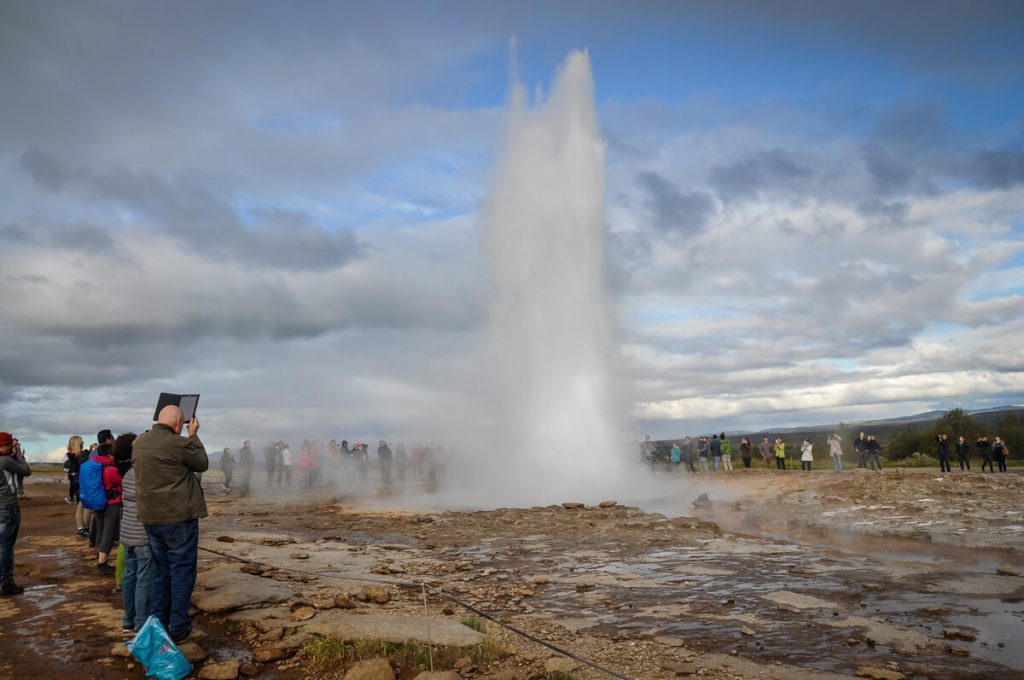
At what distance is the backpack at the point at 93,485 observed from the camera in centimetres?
819

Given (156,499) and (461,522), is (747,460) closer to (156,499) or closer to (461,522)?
(461,522)

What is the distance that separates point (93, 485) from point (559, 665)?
623cm

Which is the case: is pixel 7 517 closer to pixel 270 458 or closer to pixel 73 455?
pixel 73 455

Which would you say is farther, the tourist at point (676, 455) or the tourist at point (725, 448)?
the tourist at point (676, 455)

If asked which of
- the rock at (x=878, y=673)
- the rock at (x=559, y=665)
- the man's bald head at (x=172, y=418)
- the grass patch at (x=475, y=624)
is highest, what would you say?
the man's bald head at (x=172, y=418)

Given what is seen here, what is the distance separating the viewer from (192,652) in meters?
5.68

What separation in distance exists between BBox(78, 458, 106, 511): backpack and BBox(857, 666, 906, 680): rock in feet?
27.6

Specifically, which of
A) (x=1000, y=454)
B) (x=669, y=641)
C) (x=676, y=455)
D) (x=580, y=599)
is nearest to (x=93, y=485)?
(x=580, y=599)

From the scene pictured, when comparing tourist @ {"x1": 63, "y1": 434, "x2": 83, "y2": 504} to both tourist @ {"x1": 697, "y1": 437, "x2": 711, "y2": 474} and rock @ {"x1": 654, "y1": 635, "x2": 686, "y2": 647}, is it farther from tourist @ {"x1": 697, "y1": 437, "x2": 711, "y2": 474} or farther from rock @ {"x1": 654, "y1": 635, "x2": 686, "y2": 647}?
tourist @ {"x1": 697, "y1": 437, "x2": 711, "y2": 474}

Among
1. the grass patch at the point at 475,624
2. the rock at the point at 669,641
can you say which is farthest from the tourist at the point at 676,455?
the grass patch at the point at 475,624

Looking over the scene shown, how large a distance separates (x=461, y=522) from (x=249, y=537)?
4.76 metres

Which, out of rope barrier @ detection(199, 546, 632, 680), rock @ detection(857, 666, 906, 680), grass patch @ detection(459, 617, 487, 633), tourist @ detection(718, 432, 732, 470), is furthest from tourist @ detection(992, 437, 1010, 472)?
grass patch @ detection(459, 617, 487, 633)

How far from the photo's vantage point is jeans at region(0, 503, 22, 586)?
798 cm

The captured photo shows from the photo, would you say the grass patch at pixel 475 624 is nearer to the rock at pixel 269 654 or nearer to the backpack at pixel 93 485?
the rock at pixel 269 654
